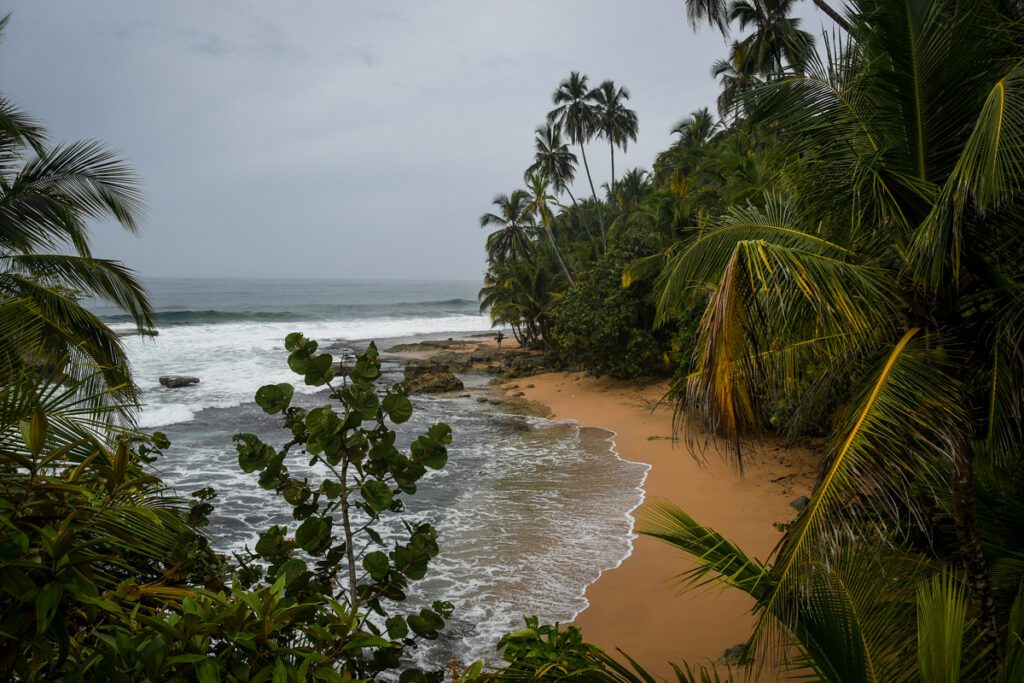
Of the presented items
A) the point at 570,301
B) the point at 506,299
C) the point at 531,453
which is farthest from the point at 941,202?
the point at 506,299

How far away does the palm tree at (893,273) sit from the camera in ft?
10.6

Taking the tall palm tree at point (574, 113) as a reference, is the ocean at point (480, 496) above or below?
below

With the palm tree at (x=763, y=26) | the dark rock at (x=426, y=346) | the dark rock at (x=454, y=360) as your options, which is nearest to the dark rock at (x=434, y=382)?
the dark rock at (x=454, y=360)

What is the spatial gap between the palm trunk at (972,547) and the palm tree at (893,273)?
0.01 m

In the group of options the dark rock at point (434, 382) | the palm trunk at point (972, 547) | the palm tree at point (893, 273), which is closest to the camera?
the palm tree at point (893, 273)

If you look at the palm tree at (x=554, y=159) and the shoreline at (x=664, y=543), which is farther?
the palm tree at (x=554, y=159)

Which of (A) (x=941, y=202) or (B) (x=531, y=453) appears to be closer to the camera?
(A) (x=941, y=202)

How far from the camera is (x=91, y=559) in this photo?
157 centimetres

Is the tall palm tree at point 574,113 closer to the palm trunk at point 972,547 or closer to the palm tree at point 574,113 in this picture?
the palm tree at point 574,113

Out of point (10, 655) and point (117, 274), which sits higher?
point (117, 274)

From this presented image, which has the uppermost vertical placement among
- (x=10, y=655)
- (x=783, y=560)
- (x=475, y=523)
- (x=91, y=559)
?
(x=91, y=559)

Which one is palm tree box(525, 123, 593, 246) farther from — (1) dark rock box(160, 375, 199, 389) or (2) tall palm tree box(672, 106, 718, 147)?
(1) dark rock box(160, 375, 199, 389)

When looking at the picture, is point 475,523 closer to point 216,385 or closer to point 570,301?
point 570,301

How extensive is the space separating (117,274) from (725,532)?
8.07 m
